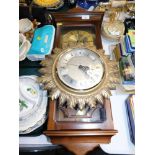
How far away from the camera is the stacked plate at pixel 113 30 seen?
1210mm

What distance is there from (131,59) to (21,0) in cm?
69

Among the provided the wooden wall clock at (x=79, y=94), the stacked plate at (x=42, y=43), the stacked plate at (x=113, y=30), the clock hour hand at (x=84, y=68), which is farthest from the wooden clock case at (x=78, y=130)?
the stacked plate at (x=113, y=30)

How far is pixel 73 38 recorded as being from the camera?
42.4 inches

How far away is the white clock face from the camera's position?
874 millimetres

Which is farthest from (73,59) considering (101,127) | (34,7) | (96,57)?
(34,7)

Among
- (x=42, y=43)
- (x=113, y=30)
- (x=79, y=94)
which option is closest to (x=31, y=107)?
(x=79, y=94)

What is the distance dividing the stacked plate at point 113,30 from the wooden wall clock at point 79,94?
0.71 feet

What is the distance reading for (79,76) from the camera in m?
0.90

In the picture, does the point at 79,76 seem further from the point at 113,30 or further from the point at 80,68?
the point at 113,30

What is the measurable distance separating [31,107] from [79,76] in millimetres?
218

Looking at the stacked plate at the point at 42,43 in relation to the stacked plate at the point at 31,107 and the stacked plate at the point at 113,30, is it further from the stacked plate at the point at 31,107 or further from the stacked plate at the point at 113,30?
the stacked plate at the point at 113,30

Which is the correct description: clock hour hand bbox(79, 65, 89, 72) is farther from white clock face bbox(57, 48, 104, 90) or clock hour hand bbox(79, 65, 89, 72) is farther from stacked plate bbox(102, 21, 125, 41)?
stacked plate bbox(102, 21, 125, 41)
